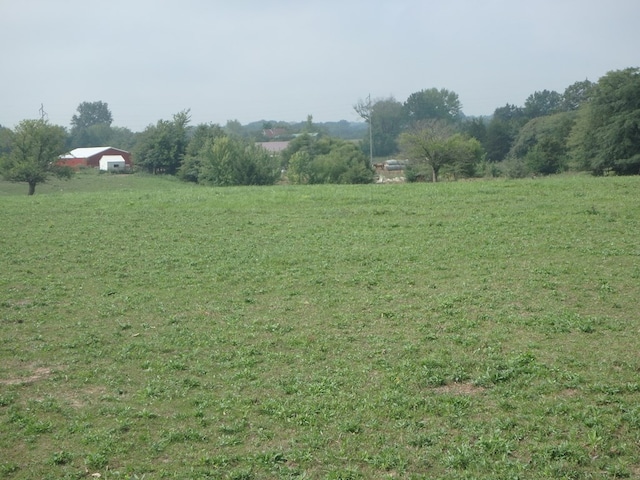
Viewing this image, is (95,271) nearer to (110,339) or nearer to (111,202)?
(110,339)

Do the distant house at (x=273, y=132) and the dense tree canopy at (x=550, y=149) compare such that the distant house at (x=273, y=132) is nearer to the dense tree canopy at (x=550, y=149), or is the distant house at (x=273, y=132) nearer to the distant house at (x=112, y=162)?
the distant house at (x=112, y=162)

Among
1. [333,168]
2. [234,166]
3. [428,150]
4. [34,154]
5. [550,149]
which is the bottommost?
[333,168]

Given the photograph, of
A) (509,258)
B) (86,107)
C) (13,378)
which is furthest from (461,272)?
(86,107)

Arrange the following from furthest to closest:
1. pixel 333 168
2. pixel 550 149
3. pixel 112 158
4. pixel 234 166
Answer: pixel 112 158
pixel 333 168
pixel 550 149
pixel 234 166

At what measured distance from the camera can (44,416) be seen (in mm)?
6359

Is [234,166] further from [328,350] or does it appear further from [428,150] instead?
[328,350]

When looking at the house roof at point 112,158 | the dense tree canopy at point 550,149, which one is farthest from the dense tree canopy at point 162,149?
the dense tree canopy at point 550,149

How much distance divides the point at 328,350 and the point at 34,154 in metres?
43.3

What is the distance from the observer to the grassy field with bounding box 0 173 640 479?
17.9ft

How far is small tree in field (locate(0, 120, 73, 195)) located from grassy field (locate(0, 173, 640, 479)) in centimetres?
3057

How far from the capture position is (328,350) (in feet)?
26.3

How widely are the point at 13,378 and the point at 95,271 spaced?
5470 millimetres

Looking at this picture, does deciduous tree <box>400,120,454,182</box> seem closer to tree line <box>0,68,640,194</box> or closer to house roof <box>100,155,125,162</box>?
tree line <box>0,68,640,194</box>

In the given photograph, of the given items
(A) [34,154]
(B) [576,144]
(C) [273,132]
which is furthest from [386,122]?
(A) [34,154]
